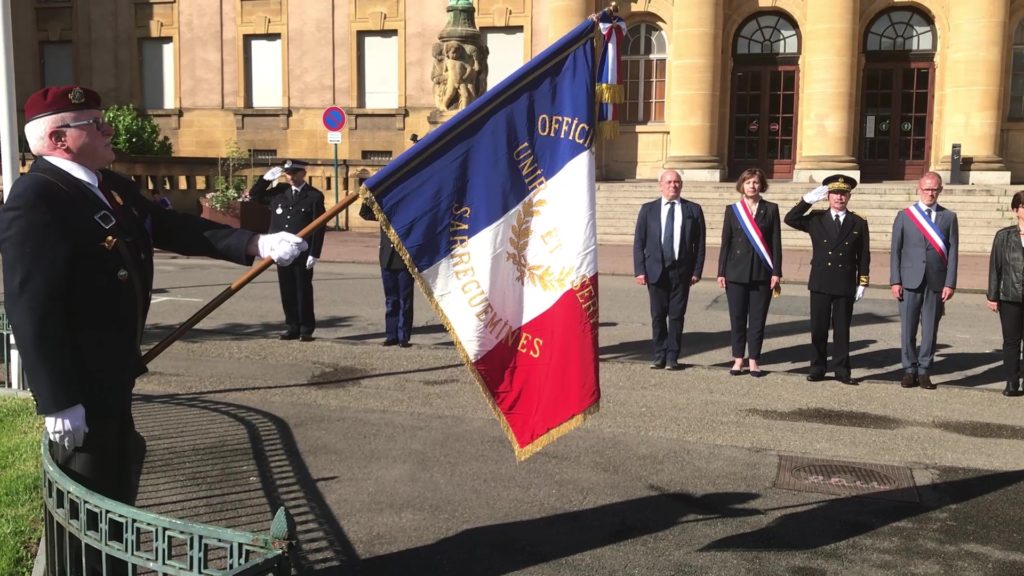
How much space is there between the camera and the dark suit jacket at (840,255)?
9.52 meters

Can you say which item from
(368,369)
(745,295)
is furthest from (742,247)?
(368,369)

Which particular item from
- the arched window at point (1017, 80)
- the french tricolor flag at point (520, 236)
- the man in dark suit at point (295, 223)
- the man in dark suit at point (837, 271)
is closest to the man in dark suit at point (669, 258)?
the man in dark suit at point (837, 271)

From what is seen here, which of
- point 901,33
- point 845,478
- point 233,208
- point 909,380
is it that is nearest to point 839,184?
point 909,380

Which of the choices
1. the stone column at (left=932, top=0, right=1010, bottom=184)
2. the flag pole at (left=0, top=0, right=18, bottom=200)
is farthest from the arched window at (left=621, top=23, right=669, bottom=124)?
the flag pole at (left=0, top=0, right=18, bottom=200)

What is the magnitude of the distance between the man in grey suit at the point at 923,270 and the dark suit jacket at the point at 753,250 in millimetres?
1086

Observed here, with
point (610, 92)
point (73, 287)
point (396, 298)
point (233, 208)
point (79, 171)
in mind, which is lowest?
point (396, 298)

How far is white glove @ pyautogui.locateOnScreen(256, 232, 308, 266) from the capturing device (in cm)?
421

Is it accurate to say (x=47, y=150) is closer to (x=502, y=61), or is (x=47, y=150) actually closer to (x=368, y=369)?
(x=368, y=369)

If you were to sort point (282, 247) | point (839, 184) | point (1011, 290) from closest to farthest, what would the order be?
point (282, 247) < point (1011, 290) < point (839, 184)

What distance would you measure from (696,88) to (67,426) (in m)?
26.7

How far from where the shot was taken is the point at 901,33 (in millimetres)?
29078

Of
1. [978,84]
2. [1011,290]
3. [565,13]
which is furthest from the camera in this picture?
[565,13]

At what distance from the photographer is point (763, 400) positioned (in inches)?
344

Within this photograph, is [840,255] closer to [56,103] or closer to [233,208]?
[56,103]
